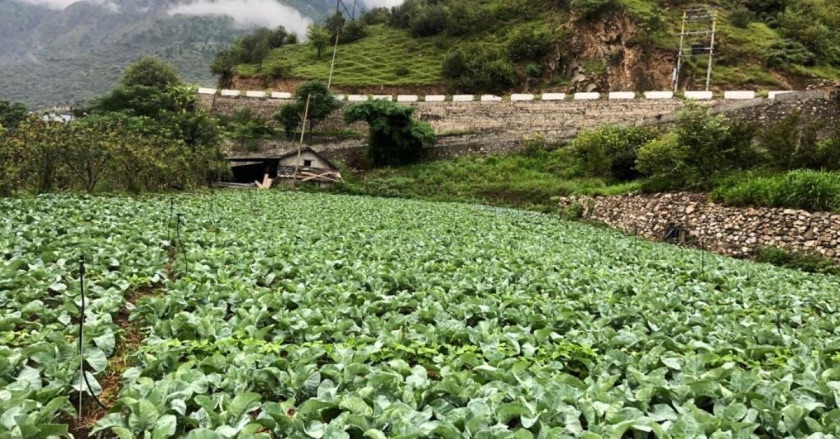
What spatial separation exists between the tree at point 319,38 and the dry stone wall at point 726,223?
59.3m

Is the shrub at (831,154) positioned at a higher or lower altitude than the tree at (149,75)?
lower

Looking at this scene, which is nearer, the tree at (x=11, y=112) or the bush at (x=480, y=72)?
the tree at (x=11, y=112)

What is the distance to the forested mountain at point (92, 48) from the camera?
355 ft

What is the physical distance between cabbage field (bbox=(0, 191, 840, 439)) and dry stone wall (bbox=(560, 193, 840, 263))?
23.5ft

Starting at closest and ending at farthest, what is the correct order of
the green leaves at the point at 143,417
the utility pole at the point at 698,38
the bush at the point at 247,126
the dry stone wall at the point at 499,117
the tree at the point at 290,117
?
1. the green leaves at the point at 143,417
2. the dry stone wall at the point at 499,117
3. the tree at the point at 290,117
4. the bush at the point at 247,126
5. the utility pole at the point at 698,38

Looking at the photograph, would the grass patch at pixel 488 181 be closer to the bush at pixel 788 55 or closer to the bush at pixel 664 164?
the bush at pixel 664 164

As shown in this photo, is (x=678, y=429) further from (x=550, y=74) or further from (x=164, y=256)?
(x=550, y=74)

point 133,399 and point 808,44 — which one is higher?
point 808,44

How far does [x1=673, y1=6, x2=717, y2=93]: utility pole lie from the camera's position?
167 ft

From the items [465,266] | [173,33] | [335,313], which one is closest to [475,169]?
[465,266]

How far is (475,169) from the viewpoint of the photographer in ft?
131

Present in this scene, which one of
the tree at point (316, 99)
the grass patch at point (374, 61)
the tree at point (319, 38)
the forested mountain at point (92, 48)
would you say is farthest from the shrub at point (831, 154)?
the forested mountain at point (92, 48)

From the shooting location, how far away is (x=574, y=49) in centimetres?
5959

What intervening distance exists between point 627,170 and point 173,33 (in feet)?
558
